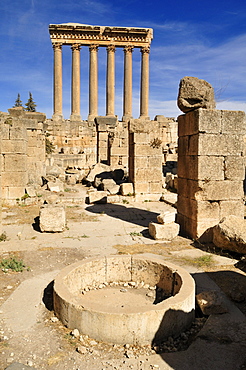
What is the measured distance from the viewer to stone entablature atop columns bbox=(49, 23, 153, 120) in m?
28.6

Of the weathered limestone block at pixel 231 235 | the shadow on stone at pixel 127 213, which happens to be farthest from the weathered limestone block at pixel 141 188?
the weathered limestone block at pixel 231 235

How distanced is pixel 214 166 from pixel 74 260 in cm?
360

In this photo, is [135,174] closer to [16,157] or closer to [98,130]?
[16,157]

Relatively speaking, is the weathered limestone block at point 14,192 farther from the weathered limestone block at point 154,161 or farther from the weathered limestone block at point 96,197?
the weathered limestone block at point 154,161

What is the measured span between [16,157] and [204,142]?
7.42 m

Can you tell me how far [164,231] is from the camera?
7086 millimetres

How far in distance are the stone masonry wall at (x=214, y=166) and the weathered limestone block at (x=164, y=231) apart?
0.40 m

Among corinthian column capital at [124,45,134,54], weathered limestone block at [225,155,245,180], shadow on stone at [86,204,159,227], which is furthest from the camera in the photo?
corinthian column capital at [124,45,134,54]

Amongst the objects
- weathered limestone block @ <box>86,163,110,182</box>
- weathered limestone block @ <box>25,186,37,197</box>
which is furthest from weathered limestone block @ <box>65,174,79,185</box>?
weathered limestone block @ <box>25,186,37,197</box>

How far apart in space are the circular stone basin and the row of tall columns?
25.0 metres

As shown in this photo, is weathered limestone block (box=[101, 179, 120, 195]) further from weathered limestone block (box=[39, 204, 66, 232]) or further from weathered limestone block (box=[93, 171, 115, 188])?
weathered limestone block (box=[39, 204, 66, 232])

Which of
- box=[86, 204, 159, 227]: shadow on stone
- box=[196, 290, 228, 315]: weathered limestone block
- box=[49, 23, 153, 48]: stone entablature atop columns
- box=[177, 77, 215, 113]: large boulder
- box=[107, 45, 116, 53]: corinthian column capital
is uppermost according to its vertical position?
box=[49, 23, 153, 48]: stone entablature atop columns

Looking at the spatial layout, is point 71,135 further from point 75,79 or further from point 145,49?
point 145,49

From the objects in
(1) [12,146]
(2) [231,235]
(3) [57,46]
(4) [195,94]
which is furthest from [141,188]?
(3) [57,46]
